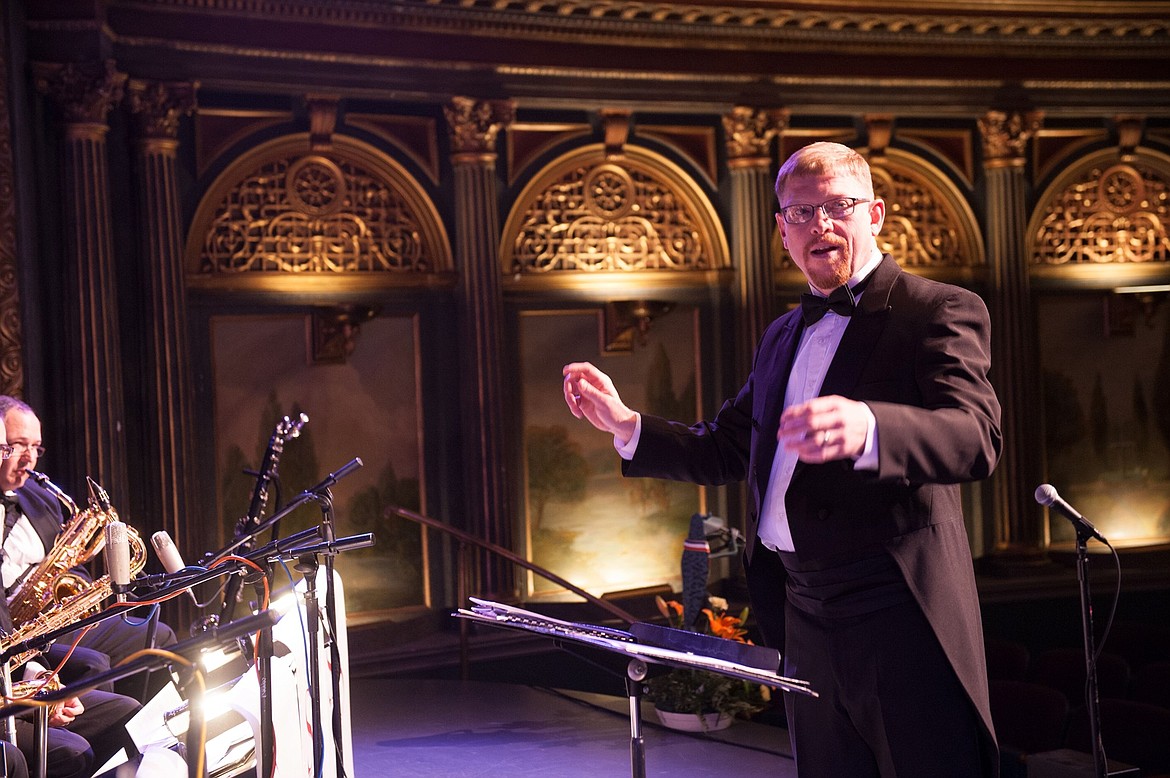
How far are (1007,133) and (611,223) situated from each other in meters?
2.83

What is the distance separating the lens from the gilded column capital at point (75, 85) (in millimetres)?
5871

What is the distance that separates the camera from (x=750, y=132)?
7660 millimetres

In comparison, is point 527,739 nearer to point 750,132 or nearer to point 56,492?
point 56,492

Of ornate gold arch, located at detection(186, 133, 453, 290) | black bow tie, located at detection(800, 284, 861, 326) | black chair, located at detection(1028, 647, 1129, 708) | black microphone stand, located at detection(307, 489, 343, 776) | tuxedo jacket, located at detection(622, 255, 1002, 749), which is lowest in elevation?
black chair, located at detection(1028, 647, 1129, 708)

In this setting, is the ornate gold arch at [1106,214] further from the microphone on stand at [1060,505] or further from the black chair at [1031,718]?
the microphone on stand at [1060,505]

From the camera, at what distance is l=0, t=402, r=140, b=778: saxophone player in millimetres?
3729

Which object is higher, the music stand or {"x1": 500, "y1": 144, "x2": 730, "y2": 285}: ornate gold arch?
{"x1": 500, "y1": 144, "x2": 730, "y2": 285}: ornate gold arch

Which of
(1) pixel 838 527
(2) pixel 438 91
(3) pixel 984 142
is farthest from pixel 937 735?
(3) pixel 984 142

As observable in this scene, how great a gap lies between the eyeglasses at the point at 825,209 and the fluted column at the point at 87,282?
461cm

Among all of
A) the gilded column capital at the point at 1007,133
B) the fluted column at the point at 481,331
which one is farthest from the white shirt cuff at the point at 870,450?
the gilded column capital at the point at 1007,133

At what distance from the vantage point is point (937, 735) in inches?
80.3

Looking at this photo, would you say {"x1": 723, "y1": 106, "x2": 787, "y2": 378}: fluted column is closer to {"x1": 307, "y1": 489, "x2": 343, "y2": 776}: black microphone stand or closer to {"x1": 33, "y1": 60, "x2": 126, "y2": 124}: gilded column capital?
{"x1": 33, "y1": 60, "x2": 126, "y2": 124}: gilded column capital

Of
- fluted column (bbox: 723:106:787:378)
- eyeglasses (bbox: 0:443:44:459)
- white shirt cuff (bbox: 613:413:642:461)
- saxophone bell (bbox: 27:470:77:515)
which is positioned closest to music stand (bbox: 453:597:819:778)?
white shirt cuff (bbox: 613:413:642:461)

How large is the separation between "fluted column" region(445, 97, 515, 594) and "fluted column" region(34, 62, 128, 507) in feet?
6.38
